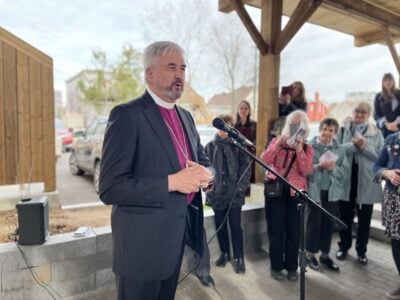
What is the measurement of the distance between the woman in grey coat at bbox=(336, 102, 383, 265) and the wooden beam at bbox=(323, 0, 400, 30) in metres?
1.54

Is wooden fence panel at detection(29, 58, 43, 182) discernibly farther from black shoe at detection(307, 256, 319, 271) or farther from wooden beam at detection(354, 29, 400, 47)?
wooden beam at detection(354, 29, 400, 47)

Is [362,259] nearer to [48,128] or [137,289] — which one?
[137,289]

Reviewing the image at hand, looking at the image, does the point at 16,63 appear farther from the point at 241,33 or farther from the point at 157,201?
the point at 241,33

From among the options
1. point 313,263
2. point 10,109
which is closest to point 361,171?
point 313,263

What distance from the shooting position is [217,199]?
305 cm

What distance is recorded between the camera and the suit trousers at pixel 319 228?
3.21 metres

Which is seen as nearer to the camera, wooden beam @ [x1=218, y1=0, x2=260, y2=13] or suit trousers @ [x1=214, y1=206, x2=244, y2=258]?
suit trousers @ [x1=214, y1=206, x2=244, y2=258]

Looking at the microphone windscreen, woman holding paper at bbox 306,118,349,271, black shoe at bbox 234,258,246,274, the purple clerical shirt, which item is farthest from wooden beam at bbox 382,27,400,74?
the purple clerical shirt

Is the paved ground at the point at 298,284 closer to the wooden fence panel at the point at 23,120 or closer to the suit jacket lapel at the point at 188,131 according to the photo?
the suit jacket lapel at the point at 188,131

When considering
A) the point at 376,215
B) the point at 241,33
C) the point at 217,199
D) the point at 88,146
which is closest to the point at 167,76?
the point at 217,199

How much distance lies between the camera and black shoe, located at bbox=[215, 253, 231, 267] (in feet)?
10.4

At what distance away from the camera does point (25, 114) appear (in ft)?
12.0

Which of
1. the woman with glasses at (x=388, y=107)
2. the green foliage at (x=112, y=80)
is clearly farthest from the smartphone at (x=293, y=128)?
the green foliage at (x=112, y=80)

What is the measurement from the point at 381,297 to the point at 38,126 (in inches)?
157
